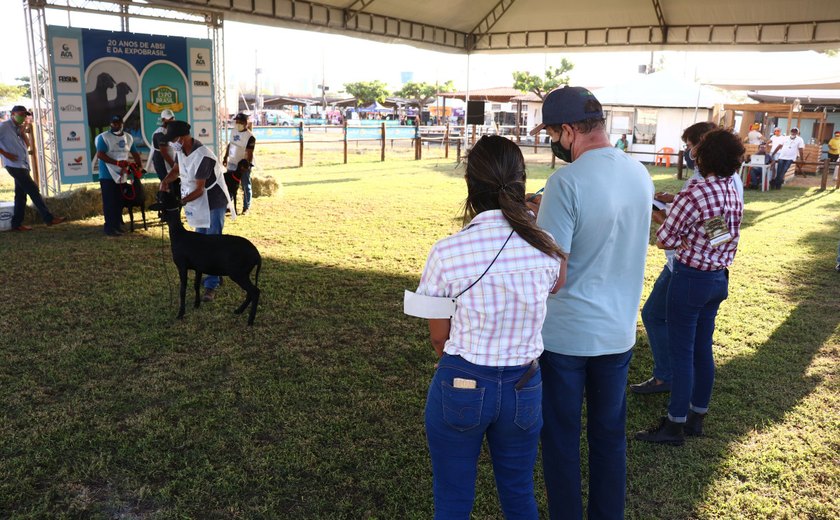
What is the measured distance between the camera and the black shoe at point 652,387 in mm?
4336

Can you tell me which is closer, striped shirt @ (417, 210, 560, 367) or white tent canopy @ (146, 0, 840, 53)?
striped shirt @ (417, 210, 560, 367)

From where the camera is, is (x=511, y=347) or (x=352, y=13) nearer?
(x=511, y=347)

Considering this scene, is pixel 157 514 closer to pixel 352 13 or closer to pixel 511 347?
pixel 511 347

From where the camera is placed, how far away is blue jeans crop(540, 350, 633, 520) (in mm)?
2340

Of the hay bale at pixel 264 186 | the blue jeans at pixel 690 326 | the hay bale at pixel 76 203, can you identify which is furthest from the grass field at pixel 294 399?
the hay bale at pixel 264 186

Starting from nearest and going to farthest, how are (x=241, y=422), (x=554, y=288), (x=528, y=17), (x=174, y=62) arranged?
(x=554, y=288), (x=241, y=422), (x=174, y=62), (x=528, y=17)

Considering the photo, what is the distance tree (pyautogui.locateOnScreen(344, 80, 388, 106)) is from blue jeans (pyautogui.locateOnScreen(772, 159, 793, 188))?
46.1 m

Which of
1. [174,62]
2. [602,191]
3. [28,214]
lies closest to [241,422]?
[602,191]

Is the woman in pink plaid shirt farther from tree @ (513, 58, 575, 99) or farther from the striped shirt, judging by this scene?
tree @ (513, 58, 575, 99)

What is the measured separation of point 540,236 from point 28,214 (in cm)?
1001

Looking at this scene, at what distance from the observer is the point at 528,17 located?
11.3 meters

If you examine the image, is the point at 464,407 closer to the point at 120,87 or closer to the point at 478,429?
the point at 478,429

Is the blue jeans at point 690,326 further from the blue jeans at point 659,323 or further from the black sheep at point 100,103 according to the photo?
the black sheep at point 100,103

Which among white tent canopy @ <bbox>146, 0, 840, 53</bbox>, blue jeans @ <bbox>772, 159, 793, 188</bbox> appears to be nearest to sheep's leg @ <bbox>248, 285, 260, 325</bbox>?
white tent canopy @ <bbox>146, 0, 840, 53</bbox>
